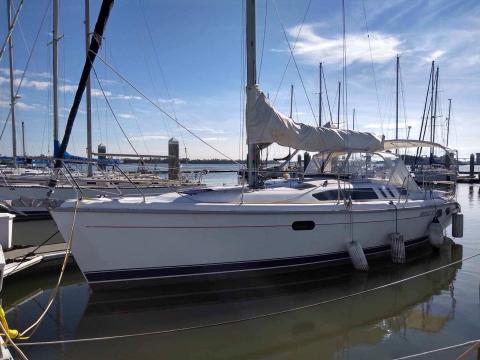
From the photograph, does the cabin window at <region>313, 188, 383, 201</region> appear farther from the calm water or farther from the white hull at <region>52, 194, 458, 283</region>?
the calm water

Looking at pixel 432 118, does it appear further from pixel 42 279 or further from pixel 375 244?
pixel 42 279

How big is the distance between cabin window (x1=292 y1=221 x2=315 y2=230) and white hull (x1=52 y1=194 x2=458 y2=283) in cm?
7

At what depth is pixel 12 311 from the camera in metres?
6.79

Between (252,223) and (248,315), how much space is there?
1615 mm

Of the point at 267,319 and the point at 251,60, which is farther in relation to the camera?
the point at 251,60

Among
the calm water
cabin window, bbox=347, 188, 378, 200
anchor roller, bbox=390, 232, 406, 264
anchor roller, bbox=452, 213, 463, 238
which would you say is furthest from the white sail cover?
anchor roller, bbox=452, 213, 463, 238

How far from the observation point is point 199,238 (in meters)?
7.20

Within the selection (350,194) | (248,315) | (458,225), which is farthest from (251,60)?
(458,225)

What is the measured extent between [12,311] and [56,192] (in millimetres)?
9739

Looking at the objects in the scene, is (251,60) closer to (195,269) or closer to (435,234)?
(195,269)

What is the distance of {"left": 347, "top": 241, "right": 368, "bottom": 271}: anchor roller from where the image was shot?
848cm

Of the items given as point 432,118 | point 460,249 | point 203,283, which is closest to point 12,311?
point 203,283

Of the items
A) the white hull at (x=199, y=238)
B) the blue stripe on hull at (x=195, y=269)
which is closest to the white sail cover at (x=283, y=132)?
the white hull at (x=199, y=238)

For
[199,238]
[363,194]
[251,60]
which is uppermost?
[251,60]
